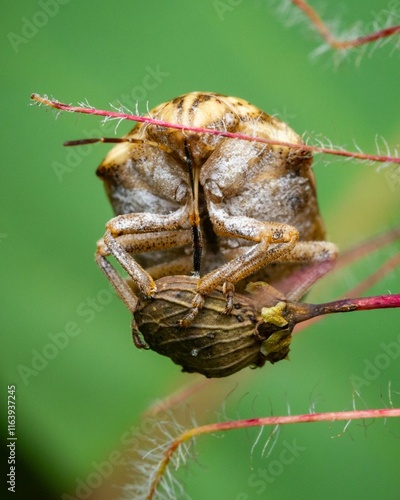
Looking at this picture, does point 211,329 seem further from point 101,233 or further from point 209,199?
point 101,233

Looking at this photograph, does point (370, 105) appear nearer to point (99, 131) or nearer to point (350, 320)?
point (350, 320)

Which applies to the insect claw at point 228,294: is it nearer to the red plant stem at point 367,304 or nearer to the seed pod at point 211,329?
the seed pod at point 211,329

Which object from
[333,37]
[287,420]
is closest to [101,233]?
[333,37]

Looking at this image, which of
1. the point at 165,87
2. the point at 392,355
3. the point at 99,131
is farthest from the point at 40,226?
the point at 392,355

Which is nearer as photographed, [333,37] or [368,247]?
[333,37]

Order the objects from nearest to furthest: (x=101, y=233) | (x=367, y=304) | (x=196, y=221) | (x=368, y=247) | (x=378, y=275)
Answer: (x=367, y=304) < (x=196, y=221) < (x=378, y=275) < (x=368, y=247) < (x=101, y=233)
